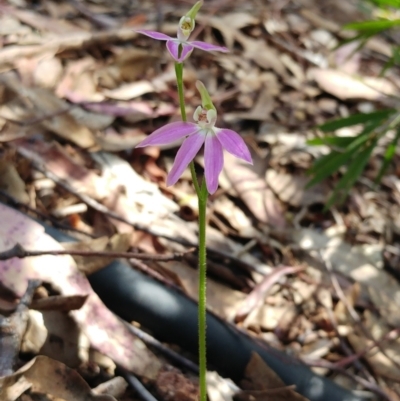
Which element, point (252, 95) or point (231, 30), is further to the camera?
point (231, 30)

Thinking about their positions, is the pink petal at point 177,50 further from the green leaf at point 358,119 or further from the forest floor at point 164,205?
the green leaf at point 358,119

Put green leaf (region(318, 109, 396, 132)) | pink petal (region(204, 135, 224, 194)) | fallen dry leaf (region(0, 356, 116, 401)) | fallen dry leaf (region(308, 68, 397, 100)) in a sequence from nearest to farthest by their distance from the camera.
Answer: pink petal (region(204, 135, 224, 194)) < fallen dry leaf (region(0, 356, 116, 401)) < green leaf (region(318, 109, 396, 132)) < fallen dry leaf (region(308, 68, 397, 100))

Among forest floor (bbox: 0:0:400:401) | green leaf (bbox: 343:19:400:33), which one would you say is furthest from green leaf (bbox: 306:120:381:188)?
green leaf (bbox: 343:19:400:33)

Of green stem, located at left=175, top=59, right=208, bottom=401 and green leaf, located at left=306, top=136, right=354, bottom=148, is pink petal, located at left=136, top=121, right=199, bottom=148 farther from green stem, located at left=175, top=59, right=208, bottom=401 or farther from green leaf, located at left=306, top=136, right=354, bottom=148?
green leaf, located at left=306, top=136, right=354, bottom=148

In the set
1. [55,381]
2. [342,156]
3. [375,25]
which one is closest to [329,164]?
[342,156]

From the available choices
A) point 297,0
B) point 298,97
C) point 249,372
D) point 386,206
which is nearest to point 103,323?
point 249,372

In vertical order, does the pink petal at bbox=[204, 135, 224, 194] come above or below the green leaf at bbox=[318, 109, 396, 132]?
above

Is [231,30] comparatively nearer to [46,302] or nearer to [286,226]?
[286,226]
